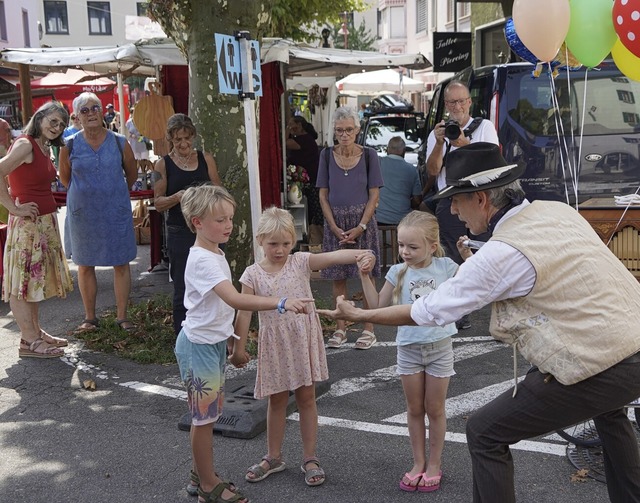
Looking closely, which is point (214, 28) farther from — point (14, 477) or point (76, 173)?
point (14, 477)

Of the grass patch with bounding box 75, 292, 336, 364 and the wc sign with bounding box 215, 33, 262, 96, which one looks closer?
the wc sign with bounding box 215, 33, 262, 96

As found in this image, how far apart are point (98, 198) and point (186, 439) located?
285 centimetres

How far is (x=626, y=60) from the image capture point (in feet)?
18.1

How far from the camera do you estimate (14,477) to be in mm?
4328

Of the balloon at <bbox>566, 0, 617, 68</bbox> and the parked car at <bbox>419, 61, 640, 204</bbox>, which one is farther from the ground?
the balloon at <bbox>566, 0, 617, 68</bbox>

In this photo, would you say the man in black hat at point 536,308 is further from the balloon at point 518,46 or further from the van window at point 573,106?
the van window at point 573,106

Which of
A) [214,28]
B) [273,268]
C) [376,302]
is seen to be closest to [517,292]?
[376,302]

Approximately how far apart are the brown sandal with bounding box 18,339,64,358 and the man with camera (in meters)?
3.39

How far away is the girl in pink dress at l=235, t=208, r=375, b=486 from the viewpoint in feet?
13.0

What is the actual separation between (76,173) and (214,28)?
5.62 feet

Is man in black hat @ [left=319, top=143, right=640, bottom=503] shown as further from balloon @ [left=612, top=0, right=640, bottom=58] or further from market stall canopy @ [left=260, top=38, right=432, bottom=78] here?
market stall canopy @ [left=260, top=38, right=432, bottom=78]

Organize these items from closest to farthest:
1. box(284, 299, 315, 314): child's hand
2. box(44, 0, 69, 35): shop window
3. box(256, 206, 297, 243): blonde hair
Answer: box(284, 299, 315, 314): child's hand → box(256, 206, 297, 243): blonde hair → box(44, 0, 69, 35): shop window

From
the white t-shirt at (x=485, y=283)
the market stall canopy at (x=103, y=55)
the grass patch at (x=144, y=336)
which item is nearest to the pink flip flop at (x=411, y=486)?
the white t-shirt at (x=485, y=283)

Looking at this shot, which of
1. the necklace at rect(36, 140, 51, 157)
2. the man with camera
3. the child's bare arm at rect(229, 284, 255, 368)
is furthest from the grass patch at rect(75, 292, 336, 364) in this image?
the child's bare arm at rect(229, 284, 255, 368)
